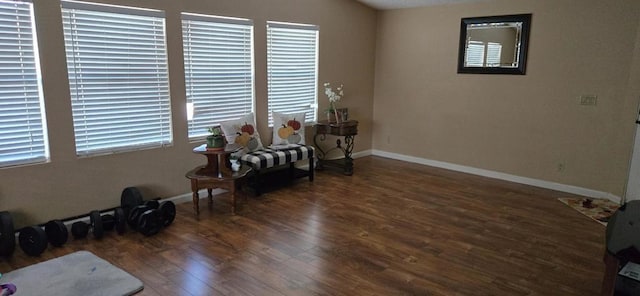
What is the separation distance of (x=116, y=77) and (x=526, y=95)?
183 inches

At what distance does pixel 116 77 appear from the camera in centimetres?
388

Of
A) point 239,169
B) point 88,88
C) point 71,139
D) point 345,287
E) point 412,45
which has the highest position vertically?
point 412,45

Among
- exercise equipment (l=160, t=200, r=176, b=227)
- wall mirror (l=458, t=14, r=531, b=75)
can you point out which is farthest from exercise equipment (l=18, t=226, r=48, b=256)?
wall mirror (l=458, t=14, r=531, b=75)

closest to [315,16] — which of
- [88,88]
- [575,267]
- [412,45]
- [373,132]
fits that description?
[412,45]

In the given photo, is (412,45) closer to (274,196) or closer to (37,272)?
(274,196)

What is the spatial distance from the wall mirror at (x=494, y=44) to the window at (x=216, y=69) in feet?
9.46

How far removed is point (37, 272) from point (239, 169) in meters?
1.88

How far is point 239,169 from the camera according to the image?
14.1 ft

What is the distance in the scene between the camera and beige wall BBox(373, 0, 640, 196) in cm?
462

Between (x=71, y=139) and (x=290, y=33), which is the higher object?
(x=290, y=33)

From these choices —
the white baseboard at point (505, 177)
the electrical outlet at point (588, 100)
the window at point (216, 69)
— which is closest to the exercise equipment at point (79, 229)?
the window at point (216, 69)

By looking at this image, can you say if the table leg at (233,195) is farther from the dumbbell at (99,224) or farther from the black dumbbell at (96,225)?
the black dumbbell at (96,225)

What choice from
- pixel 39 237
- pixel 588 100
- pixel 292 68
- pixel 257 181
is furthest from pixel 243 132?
pixel 588 100

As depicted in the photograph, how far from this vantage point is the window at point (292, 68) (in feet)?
17.3
